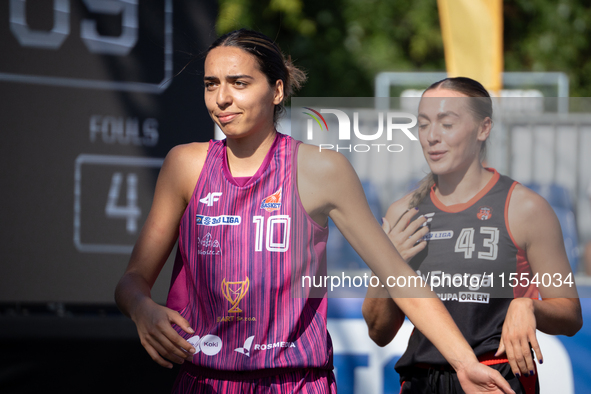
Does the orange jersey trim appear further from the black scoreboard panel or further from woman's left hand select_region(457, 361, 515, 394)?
the black scoreboard panel

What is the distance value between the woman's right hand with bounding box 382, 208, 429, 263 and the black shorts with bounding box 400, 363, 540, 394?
44 centimetres

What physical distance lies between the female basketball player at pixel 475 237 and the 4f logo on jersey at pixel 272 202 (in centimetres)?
50

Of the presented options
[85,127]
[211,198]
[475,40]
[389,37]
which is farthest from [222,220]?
[389,37]

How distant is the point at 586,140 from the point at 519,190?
0.56m

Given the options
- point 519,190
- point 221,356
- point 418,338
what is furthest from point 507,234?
point 221,356

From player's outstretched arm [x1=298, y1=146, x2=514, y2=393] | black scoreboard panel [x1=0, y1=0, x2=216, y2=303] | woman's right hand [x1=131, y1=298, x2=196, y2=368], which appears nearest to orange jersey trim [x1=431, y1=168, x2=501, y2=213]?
player's outstretched arm [x1=298, y1=146, x2=514, y2=393]

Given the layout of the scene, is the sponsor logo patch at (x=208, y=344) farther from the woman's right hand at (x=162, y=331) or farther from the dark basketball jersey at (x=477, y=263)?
the dark basketball jersey at (x=477, y=263)

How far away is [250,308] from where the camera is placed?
175 centimetres

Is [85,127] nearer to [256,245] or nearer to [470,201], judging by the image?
[256,245]

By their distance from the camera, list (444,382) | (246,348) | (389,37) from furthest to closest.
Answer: (389,37)
(444,382)
(246,348)

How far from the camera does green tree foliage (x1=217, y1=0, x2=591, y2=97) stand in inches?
371

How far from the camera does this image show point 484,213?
2.00m

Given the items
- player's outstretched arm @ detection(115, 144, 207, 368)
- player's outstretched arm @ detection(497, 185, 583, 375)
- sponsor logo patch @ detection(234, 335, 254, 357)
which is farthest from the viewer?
player's outstretched arm @ detection(497, 185, 583, 375)

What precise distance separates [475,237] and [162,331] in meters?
1.08
